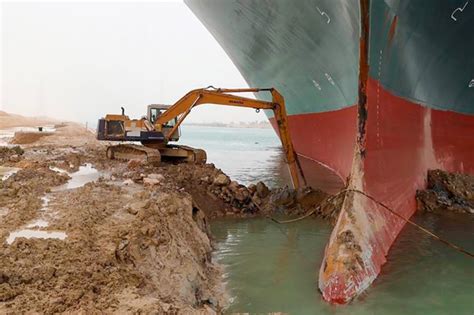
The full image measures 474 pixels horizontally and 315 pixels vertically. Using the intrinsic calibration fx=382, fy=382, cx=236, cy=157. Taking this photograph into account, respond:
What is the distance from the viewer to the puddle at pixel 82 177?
22.5 ft

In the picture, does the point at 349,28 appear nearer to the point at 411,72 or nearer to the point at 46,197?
the point at 411,72

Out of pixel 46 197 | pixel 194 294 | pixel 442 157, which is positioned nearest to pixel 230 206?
pixel 46 197

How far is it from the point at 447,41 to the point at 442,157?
9.81 feet

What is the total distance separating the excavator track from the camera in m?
9.73

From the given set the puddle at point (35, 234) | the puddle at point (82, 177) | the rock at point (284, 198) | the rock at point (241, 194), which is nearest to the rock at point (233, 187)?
the rock at point (241, 194)

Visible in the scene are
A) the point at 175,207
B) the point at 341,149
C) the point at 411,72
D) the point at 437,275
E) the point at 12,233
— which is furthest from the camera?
the point at 341,149

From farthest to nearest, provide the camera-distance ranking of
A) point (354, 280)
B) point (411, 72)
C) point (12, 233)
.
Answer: point (411, 72)
point (354, 280)
point (12, 233)

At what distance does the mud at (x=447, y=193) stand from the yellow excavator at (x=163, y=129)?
2.86 m

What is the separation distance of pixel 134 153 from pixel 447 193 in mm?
7879

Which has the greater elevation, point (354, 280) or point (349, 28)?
point (349, 28)

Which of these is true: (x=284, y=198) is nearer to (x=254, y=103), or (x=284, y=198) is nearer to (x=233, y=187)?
(x=233, y=187)

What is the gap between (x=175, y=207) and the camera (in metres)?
5.61

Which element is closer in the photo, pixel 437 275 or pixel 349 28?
pixel 437 275

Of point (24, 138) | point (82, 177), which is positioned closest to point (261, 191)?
point (82, 177)
